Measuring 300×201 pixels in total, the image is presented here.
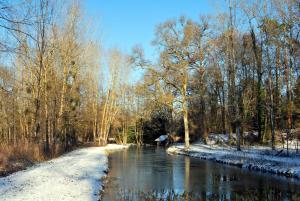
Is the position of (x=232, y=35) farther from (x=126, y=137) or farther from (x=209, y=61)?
(x=126, y=137)

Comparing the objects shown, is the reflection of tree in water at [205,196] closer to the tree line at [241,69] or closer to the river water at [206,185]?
the river water at [206,185]

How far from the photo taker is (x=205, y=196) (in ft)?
45.9

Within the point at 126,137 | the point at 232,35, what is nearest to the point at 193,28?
the point at 232,35

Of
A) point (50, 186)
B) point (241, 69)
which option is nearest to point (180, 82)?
point (241, 69)

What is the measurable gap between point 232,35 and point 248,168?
13542 millimetres

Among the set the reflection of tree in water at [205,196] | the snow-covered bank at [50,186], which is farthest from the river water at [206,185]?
the snow-covered bank at [50,186]

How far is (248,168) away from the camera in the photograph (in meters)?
23.3

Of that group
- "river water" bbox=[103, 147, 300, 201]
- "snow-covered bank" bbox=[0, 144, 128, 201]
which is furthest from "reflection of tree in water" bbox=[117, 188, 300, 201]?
"snow-covered bank" bbox=[0, 144, 128, 201]

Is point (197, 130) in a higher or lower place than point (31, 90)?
lower

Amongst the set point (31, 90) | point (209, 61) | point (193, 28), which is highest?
point (193, 28)

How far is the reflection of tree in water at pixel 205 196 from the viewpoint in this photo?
13.4m

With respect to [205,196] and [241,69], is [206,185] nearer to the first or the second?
[205,196]

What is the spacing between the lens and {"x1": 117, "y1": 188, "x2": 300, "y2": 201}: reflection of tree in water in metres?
13.4

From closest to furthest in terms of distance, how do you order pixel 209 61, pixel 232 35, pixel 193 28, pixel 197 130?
pixel 232 35
pixel 193 28
pixel 209 61
pixel 197 130
